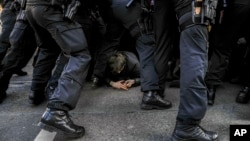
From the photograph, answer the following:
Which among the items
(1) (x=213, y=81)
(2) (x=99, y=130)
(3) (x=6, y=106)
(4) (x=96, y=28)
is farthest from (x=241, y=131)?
(3) (x=6, y=106)

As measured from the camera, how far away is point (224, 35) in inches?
138

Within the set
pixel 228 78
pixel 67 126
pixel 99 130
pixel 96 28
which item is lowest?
pixel 228 78

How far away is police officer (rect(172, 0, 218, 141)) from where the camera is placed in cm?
249

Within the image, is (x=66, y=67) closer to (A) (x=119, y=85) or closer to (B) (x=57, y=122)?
(B) (x=57, y=122)

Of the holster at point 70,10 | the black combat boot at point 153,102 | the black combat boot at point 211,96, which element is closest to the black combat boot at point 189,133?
the black combat boot at point 153,102

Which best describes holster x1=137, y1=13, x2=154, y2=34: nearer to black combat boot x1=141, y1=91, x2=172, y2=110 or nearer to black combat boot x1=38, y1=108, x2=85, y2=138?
black combat boot x1=141, y1=91, x2=172, y2=110

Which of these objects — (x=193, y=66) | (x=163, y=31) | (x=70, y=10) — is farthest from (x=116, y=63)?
(x=193, y=66)

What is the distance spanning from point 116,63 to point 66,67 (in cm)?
149

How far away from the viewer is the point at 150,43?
3387 millimetres

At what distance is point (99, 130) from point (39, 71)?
1.20 meters

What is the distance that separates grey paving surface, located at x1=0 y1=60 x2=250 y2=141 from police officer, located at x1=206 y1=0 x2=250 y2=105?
240mm

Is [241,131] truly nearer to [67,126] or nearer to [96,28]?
[67,126]

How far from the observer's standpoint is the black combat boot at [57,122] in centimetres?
273

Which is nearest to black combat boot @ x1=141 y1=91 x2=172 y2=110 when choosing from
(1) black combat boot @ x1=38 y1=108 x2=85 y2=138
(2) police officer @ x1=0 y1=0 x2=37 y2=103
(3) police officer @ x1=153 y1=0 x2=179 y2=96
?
(3) police officer @ x1=153 y1=0 x2=179 y2=96
